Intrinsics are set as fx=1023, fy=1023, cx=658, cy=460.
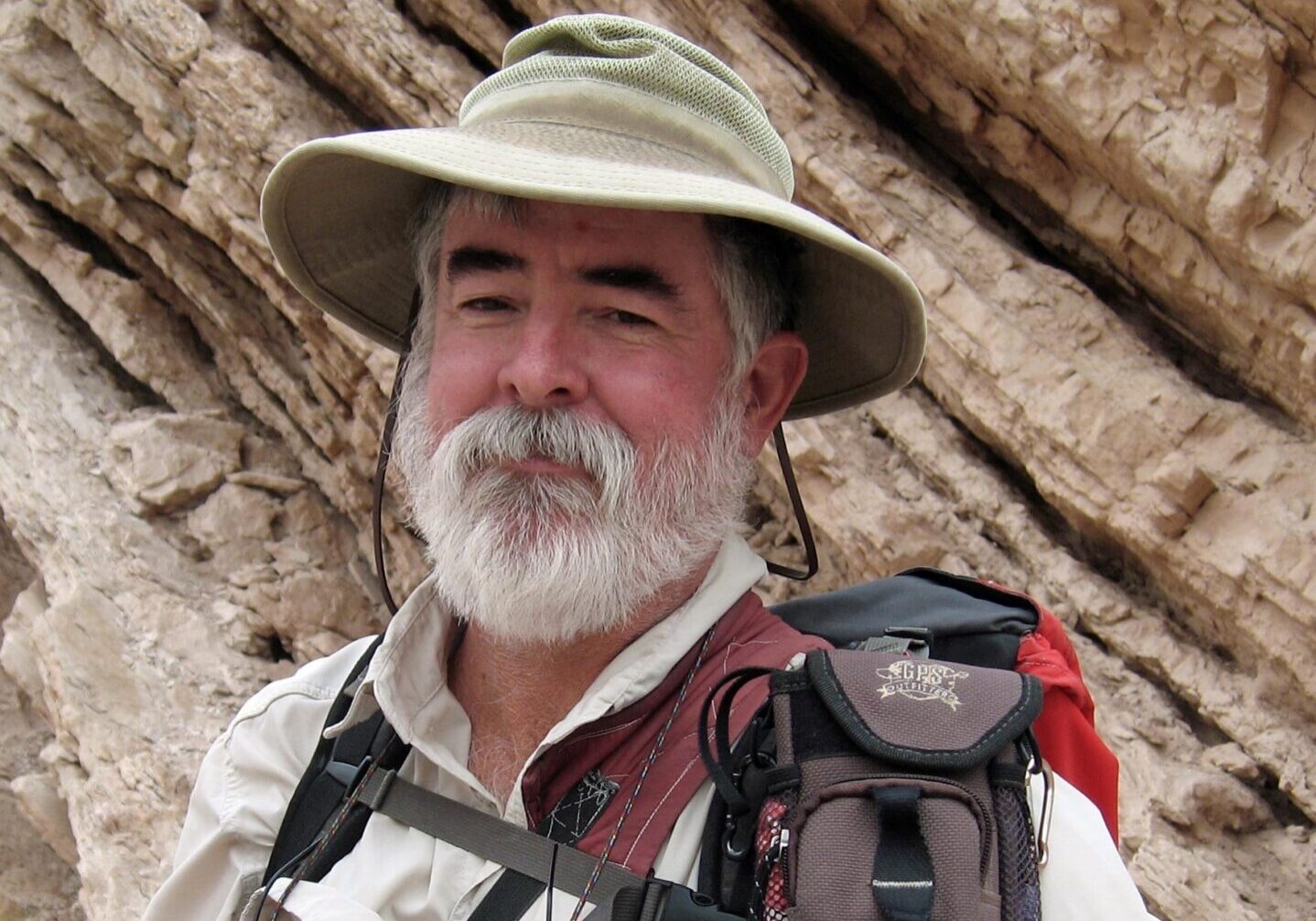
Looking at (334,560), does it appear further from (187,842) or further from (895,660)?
(895,660)

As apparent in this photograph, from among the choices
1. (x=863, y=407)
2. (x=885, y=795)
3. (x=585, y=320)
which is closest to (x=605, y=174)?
(x=585, y=320)

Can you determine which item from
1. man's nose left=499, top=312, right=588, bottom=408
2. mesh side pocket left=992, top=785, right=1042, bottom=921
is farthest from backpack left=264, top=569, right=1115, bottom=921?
man's nose left=499, top=312, right=588, bottom=408

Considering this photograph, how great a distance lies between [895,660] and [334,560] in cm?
484

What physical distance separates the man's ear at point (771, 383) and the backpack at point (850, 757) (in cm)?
37

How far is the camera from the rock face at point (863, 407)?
10.1 feet

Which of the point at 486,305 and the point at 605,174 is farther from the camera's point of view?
the point at 486,305

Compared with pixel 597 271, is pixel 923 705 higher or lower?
lower

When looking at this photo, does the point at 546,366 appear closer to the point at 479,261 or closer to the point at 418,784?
the point at 479,261

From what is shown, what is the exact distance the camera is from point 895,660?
133 centimetres

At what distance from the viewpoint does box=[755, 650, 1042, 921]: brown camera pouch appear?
3.60 ft

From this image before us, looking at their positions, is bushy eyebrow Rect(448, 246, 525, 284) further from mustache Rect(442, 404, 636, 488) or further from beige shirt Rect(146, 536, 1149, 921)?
beige shirt Rect(146, 536, 1149, 921)

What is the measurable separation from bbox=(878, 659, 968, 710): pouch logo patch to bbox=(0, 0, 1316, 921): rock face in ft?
6.99

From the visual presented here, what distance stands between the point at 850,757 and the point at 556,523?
628 mm

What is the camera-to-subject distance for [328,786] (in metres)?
1.64
